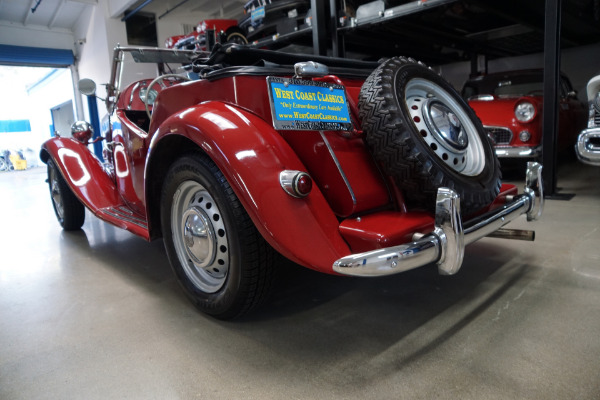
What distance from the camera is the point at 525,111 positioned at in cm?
475

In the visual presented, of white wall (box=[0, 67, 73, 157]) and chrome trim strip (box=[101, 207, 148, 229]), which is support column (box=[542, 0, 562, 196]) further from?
white wall (box=[0, 67, 73, 157])

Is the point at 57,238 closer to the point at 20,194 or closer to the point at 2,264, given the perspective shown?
the point at 2,264

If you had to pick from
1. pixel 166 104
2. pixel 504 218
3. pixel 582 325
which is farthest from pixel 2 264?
pixel 582 325

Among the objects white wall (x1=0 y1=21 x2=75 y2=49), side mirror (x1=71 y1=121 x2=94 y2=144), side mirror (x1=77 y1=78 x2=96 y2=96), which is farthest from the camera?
white wall (x1=0 y1=21 x2=75 y2=49)

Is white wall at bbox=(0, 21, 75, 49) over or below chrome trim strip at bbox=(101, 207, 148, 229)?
over

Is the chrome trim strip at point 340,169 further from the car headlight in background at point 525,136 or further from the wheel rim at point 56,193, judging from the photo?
the car headlight in background at point 525,136

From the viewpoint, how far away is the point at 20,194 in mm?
7305

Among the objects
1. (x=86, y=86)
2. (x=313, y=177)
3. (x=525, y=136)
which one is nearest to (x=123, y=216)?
(x=86, y=86)

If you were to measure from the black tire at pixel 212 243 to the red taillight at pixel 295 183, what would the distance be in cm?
22

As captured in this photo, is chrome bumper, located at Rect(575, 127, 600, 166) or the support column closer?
chrome bumper, located at Rect(575, 127, 600, 166)

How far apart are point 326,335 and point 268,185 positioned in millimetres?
699

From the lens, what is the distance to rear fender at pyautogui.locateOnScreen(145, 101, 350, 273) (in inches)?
56.1

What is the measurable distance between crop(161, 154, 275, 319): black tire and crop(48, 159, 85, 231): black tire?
2.03 m

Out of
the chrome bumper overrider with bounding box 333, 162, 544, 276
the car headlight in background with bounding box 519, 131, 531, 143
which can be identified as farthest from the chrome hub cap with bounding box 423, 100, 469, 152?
the car headlight in background with bounding box 519, 131, 531, 143
